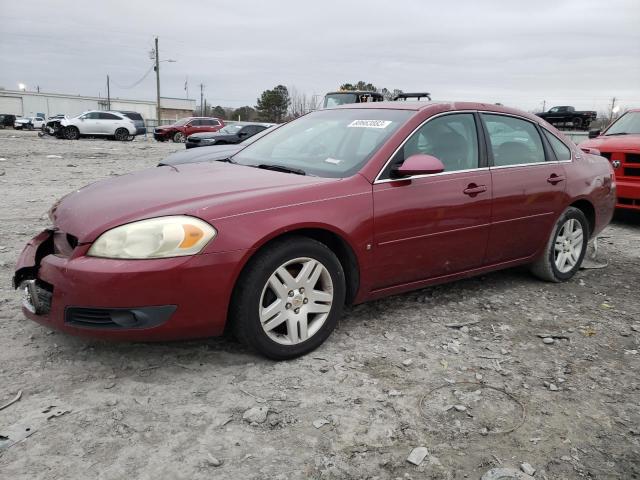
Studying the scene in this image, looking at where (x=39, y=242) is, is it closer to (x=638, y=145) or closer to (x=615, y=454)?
(x=615, y=454)

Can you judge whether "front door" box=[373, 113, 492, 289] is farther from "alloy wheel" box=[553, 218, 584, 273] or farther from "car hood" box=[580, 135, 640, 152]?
"car hood" box=[580, 135, 640, 152]

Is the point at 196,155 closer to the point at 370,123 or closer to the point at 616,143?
the point at 370,123

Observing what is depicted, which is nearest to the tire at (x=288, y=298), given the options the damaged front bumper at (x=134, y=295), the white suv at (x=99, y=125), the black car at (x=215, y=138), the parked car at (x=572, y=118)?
the damaged front bumper at (x=134, y=295)

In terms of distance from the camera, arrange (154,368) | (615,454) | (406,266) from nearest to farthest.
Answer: (615,454) → (154,368) → (406,266)

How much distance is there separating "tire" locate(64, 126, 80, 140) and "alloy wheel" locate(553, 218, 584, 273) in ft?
89.0

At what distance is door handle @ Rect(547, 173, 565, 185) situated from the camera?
4.50 metres

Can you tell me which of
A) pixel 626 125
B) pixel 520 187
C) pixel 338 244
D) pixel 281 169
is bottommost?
pixel 338 244

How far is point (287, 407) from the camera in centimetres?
270

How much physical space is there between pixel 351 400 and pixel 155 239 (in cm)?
126

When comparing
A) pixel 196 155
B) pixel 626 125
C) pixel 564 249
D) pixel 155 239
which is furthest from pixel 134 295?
pixel 626 125

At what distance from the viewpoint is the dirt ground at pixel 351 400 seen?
229 cm

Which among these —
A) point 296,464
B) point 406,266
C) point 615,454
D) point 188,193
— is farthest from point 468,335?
point 188,193

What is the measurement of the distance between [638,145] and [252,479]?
23.9 ft

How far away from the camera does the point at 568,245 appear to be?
482 centimetres
